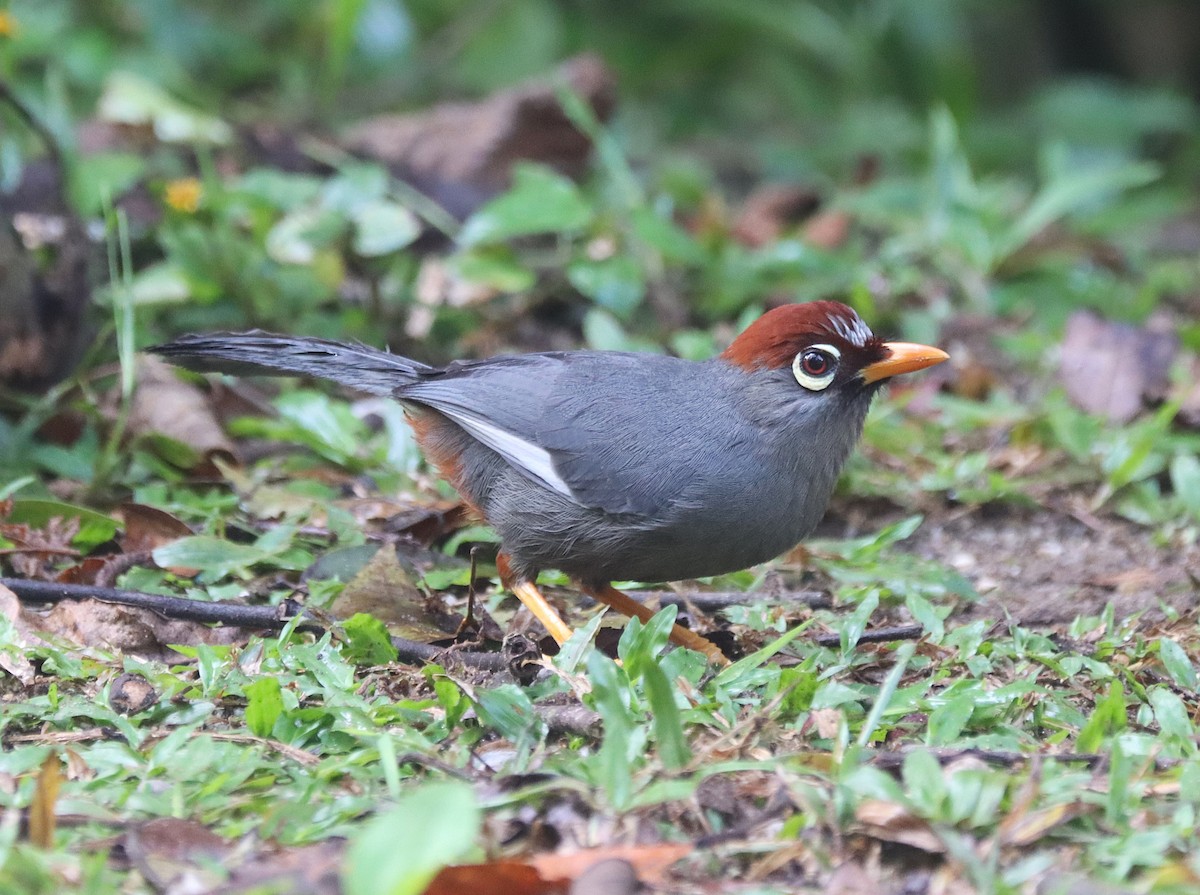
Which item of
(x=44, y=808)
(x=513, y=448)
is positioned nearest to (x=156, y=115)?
(x=513, y=448)

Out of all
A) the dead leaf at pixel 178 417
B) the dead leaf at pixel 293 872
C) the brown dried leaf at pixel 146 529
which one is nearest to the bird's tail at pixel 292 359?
the brown dried leaf at pixel 146 529

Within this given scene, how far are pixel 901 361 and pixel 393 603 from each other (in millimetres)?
1627

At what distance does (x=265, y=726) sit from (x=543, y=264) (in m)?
3.79

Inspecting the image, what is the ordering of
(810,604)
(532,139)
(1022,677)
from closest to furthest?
1. (1022,677)
2. (810,604)
3. (532,139)

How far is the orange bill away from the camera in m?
4.02

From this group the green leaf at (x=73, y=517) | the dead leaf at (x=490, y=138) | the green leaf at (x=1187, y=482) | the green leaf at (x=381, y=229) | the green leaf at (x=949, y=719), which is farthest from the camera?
the dead leaf at (x=490, y=138)

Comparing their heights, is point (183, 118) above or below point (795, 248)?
above

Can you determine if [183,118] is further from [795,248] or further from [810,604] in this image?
[810,604]

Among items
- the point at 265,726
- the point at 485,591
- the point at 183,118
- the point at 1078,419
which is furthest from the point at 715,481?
the point at 183,118

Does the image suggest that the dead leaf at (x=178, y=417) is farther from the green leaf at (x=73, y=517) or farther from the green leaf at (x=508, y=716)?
the green leaf at (x=508, y=716)

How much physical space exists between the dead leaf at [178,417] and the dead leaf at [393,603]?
3.83ft

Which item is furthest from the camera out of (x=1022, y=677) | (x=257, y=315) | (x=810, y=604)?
(x=257, y=315)

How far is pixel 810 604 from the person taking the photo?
4273 mm

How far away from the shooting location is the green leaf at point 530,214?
6211mm
